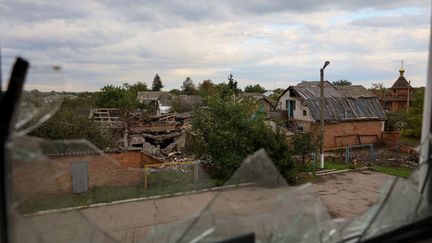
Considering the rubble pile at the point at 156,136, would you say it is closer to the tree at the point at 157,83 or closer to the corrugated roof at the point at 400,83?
the corrugated roof at the point at 400,83

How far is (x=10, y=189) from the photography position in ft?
2.72

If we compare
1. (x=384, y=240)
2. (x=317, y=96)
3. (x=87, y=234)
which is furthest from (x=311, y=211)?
(x=317, y=96)

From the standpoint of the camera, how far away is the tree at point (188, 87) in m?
46.6

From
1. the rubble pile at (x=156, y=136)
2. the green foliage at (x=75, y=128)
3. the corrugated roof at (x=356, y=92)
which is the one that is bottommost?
the rubble pile at (x=156, y=136)

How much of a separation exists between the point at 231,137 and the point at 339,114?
8.69 metres

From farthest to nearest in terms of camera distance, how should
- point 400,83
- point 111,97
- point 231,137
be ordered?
point 111,97, point 400,83, point 231,137

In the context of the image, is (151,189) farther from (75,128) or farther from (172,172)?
(75,128)

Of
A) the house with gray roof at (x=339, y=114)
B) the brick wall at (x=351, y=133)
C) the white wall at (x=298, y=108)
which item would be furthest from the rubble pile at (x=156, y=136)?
the brick wall at (x=351, y=133)

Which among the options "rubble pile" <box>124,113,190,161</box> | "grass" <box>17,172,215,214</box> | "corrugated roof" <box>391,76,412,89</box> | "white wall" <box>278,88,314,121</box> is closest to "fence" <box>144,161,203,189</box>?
"grass" <box>17,172,215,214</box>

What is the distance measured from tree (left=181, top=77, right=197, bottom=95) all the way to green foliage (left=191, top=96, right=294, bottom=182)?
1358 inches

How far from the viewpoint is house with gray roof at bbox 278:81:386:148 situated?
1623cm

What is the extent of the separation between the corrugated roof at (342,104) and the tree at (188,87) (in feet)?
95.7

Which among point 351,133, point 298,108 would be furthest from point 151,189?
point 351,133

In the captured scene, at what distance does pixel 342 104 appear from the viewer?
17250 mm
